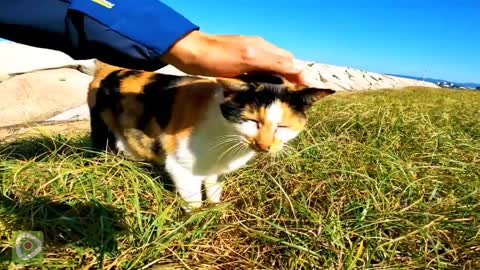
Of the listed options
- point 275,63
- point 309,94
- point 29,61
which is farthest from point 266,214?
point 29,61

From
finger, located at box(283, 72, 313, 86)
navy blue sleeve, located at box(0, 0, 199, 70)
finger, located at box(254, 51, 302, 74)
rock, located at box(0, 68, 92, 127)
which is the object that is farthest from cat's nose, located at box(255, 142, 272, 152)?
rock, located at box(0, 68, 92, 127)

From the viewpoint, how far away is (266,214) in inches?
66.3

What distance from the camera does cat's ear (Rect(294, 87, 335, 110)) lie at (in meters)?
1.60

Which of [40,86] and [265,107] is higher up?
[265,107]

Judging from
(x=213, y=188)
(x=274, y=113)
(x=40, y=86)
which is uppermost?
(x=274, y=113)

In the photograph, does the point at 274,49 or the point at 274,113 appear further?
the point at 274,113

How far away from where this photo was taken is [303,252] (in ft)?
4.42

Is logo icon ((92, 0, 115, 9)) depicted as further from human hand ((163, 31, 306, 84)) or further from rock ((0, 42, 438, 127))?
rock ((0, 42, 438, 127))

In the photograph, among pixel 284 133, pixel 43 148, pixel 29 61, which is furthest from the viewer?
pixel 29 61

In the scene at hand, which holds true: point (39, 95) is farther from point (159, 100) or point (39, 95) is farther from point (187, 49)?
point (187, 49)

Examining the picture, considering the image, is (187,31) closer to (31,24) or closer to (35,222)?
(31,24)

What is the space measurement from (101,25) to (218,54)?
11.4 inches

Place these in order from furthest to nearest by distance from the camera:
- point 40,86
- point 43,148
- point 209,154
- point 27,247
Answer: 1. point 40,86
2. point 43,148
3. point 209,154
4. point 27,247

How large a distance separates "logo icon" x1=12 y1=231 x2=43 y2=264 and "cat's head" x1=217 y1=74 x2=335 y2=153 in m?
0.79
